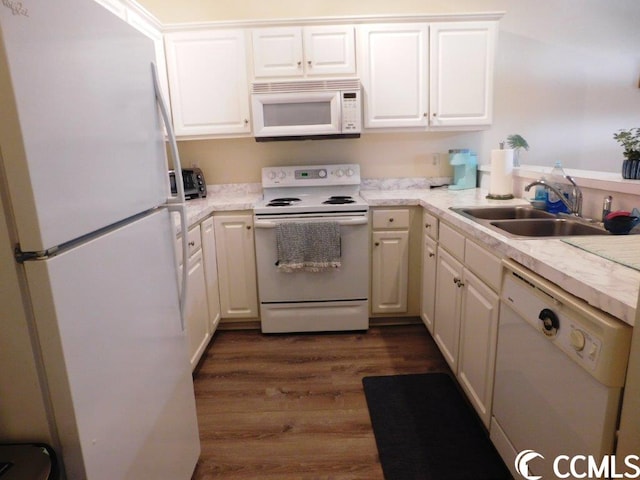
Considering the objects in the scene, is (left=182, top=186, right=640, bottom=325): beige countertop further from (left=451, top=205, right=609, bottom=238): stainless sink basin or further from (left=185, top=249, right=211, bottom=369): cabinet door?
(left=185, top=249, right=211, bottom=369): cabinet door

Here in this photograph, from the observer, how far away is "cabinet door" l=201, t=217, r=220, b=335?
2604 millimetres

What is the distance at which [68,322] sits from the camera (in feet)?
2.80

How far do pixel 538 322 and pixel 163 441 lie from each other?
1.22m

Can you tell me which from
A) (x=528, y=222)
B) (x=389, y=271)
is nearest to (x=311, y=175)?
(x=389, y=271)

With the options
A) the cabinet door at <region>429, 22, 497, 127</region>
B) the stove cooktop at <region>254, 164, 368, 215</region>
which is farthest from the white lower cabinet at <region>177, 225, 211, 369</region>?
the cabinet door at <region>429, 22, 497, 127</region>

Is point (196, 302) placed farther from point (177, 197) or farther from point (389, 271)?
point (389, 271)

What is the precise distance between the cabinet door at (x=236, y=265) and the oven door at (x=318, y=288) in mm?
95

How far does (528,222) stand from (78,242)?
1851mm

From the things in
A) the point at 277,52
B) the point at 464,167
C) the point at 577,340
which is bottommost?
the point at 577,340

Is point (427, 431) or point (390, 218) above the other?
point (390, 218)

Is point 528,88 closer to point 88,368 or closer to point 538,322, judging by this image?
point 538,322

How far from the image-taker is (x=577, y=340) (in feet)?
3.36

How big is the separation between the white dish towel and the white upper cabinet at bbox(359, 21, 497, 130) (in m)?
0.90

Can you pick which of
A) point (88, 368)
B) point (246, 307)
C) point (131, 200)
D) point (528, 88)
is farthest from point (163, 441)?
point (528, 88)
